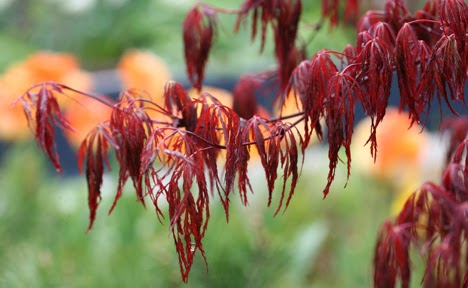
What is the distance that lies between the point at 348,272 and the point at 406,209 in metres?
1.41

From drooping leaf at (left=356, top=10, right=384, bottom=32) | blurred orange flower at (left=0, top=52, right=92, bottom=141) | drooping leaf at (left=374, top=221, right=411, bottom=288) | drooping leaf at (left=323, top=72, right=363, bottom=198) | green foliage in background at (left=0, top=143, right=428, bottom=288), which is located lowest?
green foliage in background at (left=0, top=143, right=428, bottom=288)

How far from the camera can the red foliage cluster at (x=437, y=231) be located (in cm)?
99

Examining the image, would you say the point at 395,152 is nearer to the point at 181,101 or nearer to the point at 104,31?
the point at 181,101

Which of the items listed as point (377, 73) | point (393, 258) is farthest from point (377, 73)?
point (393, 258)

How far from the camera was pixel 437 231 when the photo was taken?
1.13m

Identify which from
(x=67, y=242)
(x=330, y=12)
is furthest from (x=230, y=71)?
(x=330, y=12)

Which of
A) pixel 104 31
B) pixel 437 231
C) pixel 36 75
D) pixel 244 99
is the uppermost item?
pixel 244 99

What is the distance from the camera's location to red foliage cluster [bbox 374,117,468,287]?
99 cm

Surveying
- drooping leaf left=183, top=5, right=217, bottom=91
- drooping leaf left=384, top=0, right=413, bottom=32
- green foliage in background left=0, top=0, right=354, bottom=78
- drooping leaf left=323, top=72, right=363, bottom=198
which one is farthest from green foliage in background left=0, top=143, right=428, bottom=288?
green foliage in background left=0, top=0, right=354, bottom=78

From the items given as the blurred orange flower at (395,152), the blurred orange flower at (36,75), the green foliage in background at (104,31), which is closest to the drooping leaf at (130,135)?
the blurred orange flower at (395,152)

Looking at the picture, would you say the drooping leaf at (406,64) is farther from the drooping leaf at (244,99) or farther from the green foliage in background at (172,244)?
the green foliage in background at (172,244)

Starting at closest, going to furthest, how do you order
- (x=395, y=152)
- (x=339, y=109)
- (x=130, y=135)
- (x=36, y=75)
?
(x=339, y=109), (x=130, y=135), (x=395, y=152), (x=36, y=75)

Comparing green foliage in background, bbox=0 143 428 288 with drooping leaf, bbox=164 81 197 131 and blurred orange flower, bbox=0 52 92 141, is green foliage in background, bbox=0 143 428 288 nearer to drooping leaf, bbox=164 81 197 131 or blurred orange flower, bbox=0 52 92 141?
blurred orange flower, bbox=0 52 92 141

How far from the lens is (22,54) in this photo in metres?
6.31
